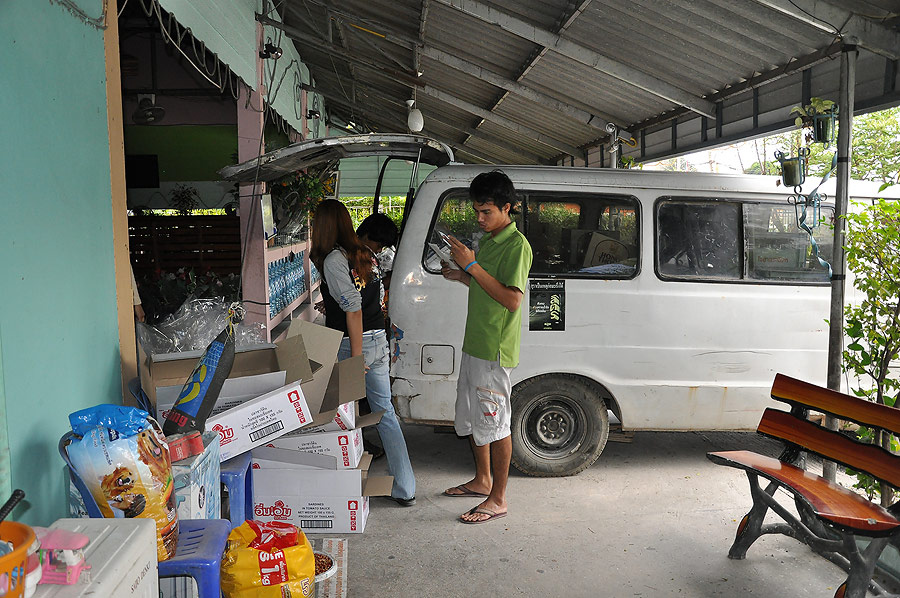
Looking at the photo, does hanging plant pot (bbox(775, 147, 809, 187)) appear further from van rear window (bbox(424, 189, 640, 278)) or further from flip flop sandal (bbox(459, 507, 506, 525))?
flip flop sandal (bbox(459, 507, 506, 525))

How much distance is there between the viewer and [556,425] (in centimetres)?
504

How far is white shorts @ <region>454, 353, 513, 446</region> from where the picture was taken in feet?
13.5

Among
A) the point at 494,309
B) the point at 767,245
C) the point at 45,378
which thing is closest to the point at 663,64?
the point at 767,245

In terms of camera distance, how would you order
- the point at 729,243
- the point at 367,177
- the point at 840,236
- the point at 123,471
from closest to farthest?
the point at 123,471 < the point at 840,236 < the point at 729,243 < the point at 367,177

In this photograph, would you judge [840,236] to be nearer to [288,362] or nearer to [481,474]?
[481,474]

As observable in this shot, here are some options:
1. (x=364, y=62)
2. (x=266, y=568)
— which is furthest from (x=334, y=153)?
(x=364, y=62)

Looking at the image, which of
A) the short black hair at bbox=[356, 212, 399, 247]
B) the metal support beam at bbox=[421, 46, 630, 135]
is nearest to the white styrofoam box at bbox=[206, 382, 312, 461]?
the short black hair at bbox=[356, 212, 399, 247]

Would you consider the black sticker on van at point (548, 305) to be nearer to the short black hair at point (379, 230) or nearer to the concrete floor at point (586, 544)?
the short black hair at point (379, 230)

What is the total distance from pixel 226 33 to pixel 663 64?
4.02 meters

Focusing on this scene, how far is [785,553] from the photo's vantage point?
3.89 metres

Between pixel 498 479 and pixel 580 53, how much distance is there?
177 inches

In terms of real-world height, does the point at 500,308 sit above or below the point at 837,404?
above

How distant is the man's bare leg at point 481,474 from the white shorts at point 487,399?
0.70 ft

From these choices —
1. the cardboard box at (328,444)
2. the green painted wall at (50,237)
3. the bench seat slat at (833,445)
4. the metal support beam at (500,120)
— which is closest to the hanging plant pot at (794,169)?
the bench seat slat at (833,445)
